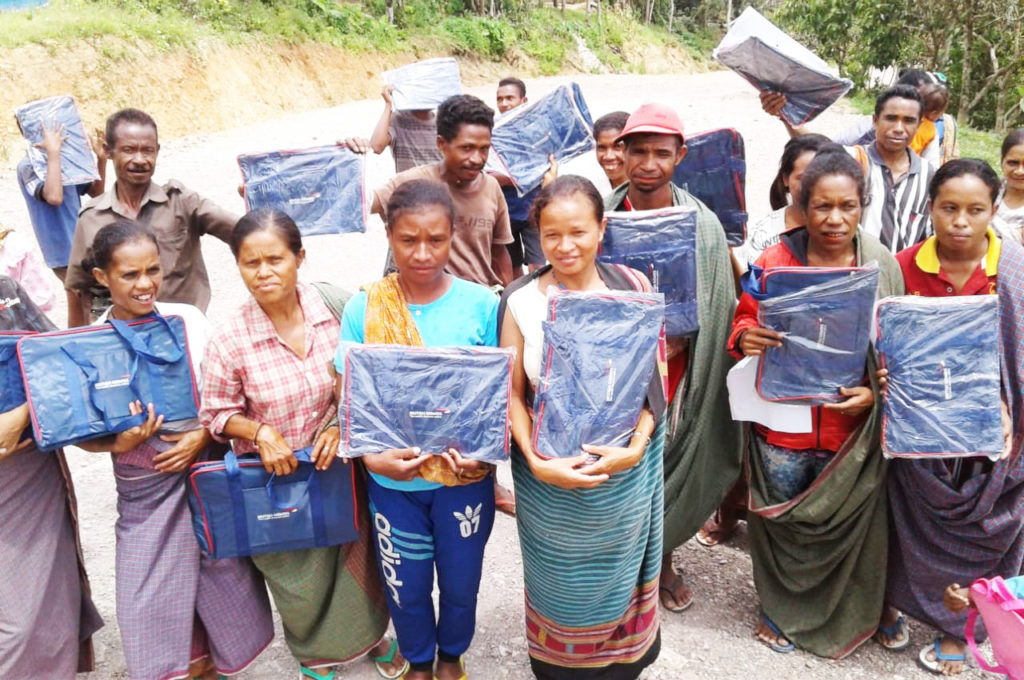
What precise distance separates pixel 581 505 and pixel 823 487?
3.24ft

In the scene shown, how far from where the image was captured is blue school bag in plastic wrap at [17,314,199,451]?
91.8 inches

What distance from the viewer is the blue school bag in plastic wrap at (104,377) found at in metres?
2.33

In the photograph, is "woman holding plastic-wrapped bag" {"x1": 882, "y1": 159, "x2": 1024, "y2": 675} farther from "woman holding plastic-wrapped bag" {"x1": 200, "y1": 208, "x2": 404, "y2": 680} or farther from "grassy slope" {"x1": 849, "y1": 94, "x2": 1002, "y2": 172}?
"grassy slope" {"x1": 849, "y1": 94, "x2": 1002, "y2": 172}

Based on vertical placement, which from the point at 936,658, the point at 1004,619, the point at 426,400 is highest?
the point at 426,400

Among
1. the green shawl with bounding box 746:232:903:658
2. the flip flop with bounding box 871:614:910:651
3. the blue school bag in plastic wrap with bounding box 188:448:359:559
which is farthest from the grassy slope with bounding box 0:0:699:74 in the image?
the flip flop with bounding box 871:614:910:651

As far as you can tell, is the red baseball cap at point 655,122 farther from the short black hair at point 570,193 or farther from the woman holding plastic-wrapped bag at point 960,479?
the woman holding plastic-wrapped bag at point 960,479

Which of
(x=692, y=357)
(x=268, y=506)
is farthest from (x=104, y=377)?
(x=692, y=357)

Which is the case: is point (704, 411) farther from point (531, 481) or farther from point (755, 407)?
point (531, 481)

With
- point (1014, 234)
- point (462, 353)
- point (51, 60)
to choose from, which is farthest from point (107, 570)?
point (51, 60)

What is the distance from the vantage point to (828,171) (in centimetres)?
269

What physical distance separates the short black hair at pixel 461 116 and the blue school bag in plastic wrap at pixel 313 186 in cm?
47

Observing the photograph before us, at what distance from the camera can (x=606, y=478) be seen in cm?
230

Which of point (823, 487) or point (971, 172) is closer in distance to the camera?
point (971, 172)

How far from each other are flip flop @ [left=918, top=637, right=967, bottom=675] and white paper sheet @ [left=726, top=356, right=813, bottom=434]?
99cm
